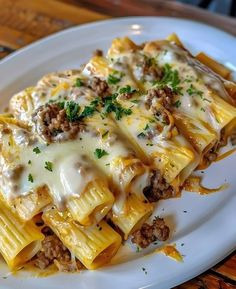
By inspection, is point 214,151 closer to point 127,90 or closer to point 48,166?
point 127,90

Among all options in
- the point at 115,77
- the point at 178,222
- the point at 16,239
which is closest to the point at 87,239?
the point at 16,239

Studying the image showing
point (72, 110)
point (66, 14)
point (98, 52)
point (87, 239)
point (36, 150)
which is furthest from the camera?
point (66, 14)

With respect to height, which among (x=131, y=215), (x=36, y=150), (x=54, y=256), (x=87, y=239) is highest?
(x=36, y=150)

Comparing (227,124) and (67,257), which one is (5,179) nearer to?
(67,257)

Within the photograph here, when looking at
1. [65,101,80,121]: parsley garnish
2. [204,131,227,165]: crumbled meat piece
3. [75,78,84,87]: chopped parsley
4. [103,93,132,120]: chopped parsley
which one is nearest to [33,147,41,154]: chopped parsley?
[65,101,80,121]: parsley garnish

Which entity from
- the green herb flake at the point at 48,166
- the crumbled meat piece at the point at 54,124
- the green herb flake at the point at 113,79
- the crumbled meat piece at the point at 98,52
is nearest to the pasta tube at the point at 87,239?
the green herb flake at the point at 48,166

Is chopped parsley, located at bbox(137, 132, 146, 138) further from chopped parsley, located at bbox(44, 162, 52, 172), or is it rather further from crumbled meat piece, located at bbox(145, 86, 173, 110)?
chopped parsley, located at bbox(44, 162, 52, 172)
